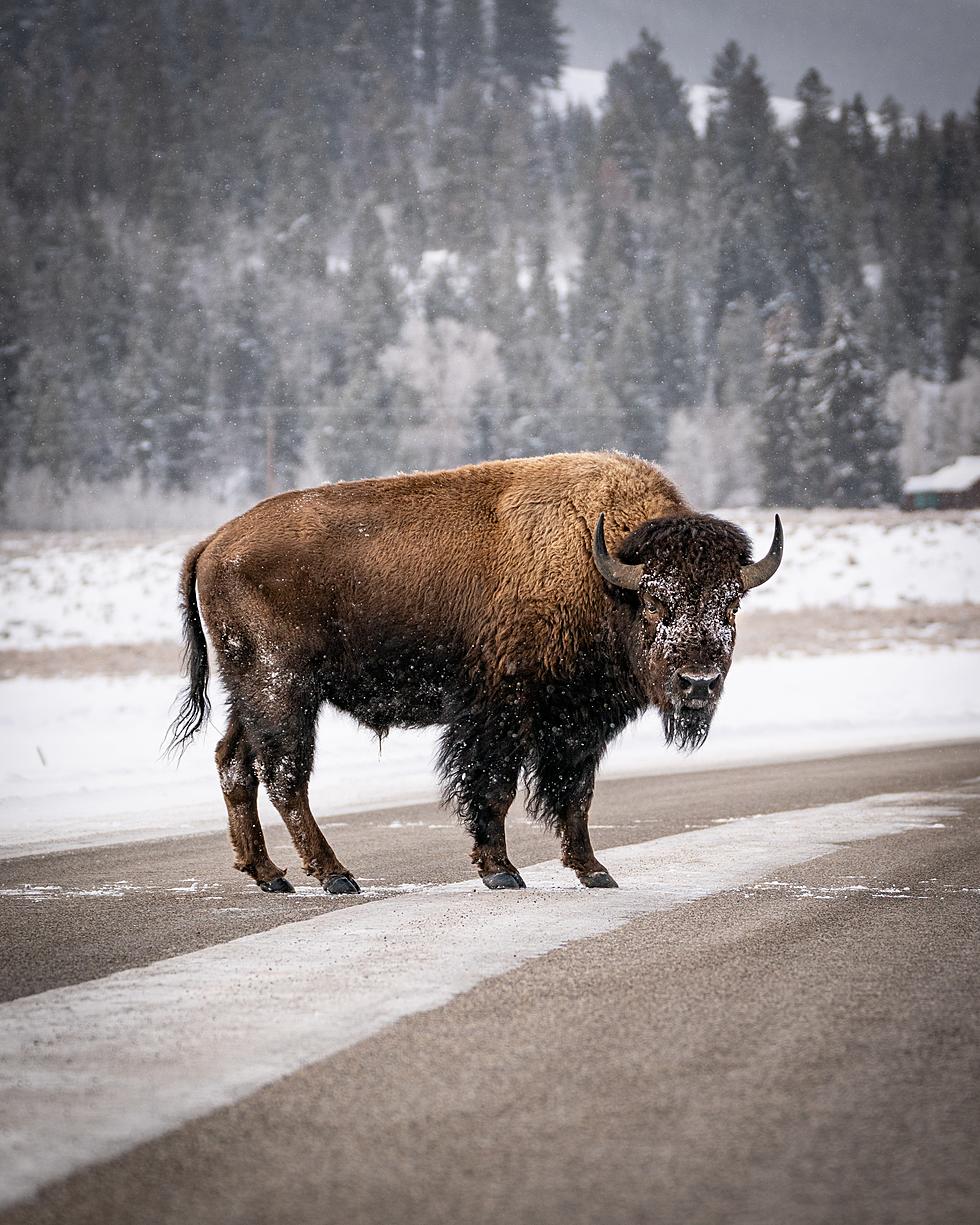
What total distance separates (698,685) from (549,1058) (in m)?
3.41

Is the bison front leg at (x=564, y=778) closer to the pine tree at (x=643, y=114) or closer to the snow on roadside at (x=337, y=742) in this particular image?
the snow on roadside at (x=337, y=742)

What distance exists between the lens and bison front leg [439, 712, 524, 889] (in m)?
7.76

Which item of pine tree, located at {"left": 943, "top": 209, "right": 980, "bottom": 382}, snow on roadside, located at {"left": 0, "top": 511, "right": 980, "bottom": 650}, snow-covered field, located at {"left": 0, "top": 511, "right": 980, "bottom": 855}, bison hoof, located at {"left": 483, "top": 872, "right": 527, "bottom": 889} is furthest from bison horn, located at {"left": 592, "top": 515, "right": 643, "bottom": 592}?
pine tree, located at {"left": 943, "top": 209, "right": 980, "bottom": 382}

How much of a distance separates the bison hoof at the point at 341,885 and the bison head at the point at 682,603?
5.72 ft

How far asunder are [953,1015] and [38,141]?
420ft

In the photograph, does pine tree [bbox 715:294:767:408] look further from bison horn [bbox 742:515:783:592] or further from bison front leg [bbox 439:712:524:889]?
bison front leg [bbox 439:712:524:889]

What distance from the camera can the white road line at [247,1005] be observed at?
147 inches

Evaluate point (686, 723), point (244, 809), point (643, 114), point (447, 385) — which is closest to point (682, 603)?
point (686, 723)

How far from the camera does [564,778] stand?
804 centimetres

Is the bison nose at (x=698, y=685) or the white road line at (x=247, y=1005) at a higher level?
the bison nose at (x=698, y=685)

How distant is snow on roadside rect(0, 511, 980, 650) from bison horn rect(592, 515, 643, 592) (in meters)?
29.8

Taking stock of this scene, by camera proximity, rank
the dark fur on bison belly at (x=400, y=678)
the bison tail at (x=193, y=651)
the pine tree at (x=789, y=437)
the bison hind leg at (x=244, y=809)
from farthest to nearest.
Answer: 1. the pine tree at (x=789, y=437)
2. the bison tail at (x=193, y=651)
3. the dark fur on bison belly at (x=400, y=678)
4. the bison hind leg at (x=244, y=809)

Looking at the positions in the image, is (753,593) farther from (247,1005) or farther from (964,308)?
(964,308)

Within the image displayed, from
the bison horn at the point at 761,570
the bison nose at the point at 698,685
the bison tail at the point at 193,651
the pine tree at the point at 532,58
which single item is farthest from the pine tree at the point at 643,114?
the bison nose at the point at 698,685
